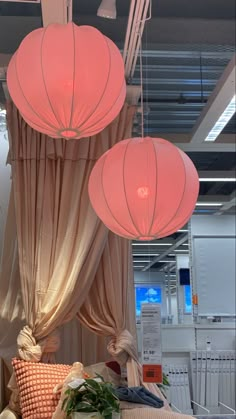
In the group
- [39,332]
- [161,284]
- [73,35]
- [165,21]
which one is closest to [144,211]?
[73,35]

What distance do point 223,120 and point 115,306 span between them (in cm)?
224

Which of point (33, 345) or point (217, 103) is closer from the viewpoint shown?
point (33, 345)

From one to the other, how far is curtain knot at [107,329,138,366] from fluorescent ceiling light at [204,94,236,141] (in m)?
2.26

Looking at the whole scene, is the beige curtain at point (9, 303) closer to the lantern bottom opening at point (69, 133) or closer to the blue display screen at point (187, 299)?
the lantern bottom opening at point (69, 133)

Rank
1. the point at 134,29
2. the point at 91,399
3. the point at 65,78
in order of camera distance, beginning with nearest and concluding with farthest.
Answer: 1. the point at 65,78
2. the point at 91,399
3. the point at 134,29

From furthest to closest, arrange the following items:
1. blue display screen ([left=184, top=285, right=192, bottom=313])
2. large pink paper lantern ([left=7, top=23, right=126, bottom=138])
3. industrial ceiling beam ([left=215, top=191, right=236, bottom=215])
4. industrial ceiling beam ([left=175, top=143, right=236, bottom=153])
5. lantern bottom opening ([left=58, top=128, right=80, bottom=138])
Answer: industrial ceiling beam ([left=215, top=191, right=236, bottom=215]) → blue display screen ([left=184, top=285, right=192, bottom=313]) → industrial ceiling beam ([left=175, top=143, right=236, bottom=153]) → lantern bottom opening ([left=58, top=128, right=80, bottom=138]) → large pink paper lantern ([left=7, top=23, right=126, bottom=138])

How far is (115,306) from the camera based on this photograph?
4.02 m

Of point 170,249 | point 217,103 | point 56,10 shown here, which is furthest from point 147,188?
point 170,249

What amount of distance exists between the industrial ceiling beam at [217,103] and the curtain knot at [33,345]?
7.96 feet

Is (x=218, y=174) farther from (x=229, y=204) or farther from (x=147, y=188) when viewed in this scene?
(x=147, y=188)

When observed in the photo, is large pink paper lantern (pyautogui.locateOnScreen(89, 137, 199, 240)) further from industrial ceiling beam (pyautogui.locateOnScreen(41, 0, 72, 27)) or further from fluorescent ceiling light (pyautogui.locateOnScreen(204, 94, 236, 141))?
fluorescent ceiling light (pyautogui.locateOnScreen(204, 94, 236, 141))

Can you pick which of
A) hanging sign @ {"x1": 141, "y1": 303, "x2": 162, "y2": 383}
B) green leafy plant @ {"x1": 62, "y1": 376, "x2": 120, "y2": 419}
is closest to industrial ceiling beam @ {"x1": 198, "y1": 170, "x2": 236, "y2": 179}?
hanging sign @ {"x1": 141, "y1": 303, "x2": 162, "y2": 383}

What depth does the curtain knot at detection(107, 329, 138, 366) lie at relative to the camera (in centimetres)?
387

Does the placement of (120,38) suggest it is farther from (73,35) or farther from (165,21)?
(73,35)
